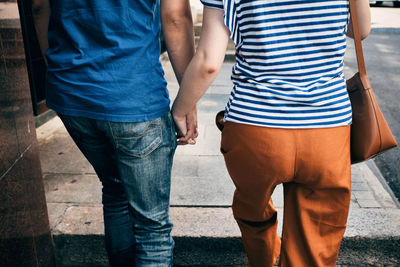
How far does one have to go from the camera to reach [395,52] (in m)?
9.09

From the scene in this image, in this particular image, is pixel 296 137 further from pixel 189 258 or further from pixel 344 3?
pixel 189 258

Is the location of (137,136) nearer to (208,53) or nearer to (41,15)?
(208,53)

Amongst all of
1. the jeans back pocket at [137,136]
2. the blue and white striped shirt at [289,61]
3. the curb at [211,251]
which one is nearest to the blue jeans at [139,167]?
the jeans back pocket at [137,136]

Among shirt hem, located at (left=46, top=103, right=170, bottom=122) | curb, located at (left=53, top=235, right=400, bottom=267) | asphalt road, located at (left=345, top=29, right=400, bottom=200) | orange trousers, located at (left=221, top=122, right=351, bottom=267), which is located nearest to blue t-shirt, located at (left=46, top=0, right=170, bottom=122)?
shirt hem, located at (left=46, top=103, right=170, bottom=122)

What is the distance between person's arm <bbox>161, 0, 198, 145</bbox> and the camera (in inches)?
58.0

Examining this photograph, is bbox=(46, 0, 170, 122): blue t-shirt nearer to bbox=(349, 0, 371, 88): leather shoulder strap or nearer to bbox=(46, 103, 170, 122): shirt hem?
bbox=(46, 103, 170, 122): shirt hem

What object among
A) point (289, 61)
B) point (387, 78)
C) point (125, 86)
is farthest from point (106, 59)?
point (387, 78)

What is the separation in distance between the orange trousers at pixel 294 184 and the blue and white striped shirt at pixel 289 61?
0.06 meters

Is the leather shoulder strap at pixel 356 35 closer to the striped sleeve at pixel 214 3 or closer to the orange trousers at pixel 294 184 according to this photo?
the orange trousers at pixel 294 184

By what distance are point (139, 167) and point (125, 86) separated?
33 cm

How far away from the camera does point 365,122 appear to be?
5.12 ft

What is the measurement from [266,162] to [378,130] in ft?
1.62

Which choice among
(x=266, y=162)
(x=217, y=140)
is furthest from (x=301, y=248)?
(x=217, y=140)

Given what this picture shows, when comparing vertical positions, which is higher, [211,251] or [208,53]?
[208,53]
